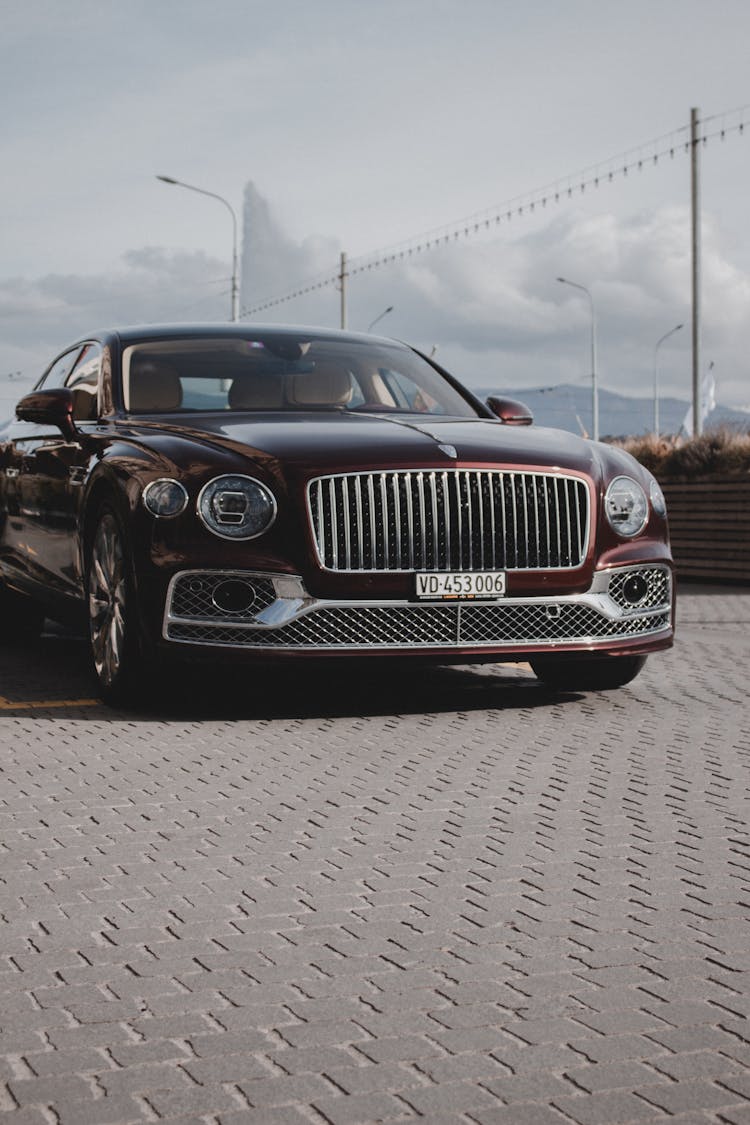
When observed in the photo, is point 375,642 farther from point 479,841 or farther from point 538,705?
point 479,841

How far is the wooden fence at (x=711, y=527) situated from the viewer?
1850 cm

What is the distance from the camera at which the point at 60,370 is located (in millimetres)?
9922

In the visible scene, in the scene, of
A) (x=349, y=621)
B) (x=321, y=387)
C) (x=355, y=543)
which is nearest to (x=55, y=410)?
(x=321, y=387)

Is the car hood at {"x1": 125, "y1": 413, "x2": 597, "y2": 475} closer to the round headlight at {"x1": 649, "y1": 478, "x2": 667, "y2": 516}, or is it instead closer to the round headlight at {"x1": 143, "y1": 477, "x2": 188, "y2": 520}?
the round headlight at {"x1": 143, "y1": 477, "x2": 188, "y2": 520}

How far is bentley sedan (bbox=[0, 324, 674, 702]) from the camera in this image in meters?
7.12

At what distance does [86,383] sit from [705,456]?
12.2 metres

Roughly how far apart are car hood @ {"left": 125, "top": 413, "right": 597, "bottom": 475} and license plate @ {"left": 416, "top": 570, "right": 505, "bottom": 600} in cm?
47

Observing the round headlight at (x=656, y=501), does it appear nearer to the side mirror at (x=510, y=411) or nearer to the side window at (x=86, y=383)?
the side mirror at (x=510, y=411)

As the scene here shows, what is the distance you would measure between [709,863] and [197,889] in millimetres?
1392

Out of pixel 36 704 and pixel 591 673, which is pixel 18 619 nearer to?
pixel 36 704

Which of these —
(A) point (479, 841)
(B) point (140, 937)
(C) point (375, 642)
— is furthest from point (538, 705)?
(B) point (140, 937)

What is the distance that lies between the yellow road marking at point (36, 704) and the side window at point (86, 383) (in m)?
1.49

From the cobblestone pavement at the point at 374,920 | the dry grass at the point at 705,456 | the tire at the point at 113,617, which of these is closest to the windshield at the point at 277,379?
the tire at the point at 113,617

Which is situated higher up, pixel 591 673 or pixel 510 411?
pixel 510 411
